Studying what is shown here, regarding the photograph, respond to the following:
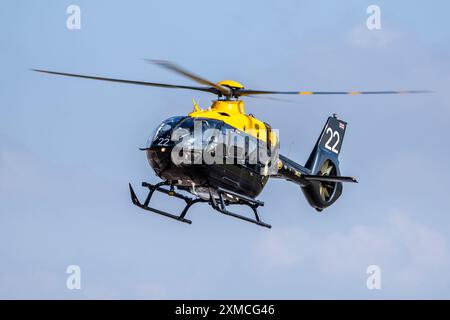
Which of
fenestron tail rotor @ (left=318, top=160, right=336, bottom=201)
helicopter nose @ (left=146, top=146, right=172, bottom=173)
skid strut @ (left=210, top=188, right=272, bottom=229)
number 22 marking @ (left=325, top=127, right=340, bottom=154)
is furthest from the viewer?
number 22 marking @ (left=325, top=127, right=340, bottom=154)

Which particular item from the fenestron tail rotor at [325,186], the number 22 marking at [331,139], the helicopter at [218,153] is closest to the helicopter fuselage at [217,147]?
the helicopter at [218,153]

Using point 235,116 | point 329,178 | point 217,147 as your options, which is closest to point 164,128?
point 217,147

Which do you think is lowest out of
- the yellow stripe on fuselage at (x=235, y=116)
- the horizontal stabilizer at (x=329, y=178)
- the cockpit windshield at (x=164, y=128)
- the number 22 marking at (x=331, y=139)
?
the horizontal stabilizer at (x=329, y=178)

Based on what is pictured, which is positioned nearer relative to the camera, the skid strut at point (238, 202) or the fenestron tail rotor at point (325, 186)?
the skid strut at point (238, 202)

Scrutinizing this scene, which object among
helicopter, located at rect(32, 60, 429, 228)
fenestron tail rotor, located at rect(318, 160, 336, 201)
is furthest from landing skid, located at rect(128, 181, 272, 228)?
fenestron tail rotor, located at rect(318, 160, 336, 201)

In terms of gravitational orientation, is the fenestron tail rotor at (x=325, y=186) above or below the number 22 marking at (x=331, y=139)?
below

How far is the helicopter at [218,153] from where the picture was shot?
31.9 meters

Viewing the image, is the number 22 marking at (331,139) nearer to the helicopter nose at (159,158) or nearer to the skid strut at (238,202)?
the skid strut at (238,202)

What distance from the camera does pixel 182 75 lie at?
30.7m

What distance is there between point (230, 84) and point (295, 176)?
12.3ft

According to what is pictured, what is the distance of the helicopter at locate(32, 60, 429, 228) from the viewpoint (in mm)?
31891

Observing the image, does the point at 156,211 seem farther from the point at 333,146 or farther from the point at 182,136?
the point at 333,146

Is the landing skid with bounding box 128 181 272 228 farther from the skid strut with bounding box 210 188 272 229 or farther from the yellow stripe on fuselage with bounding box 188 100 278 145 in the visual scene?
the yellow stripe on fuselage with bounding box 188 100 278 145
